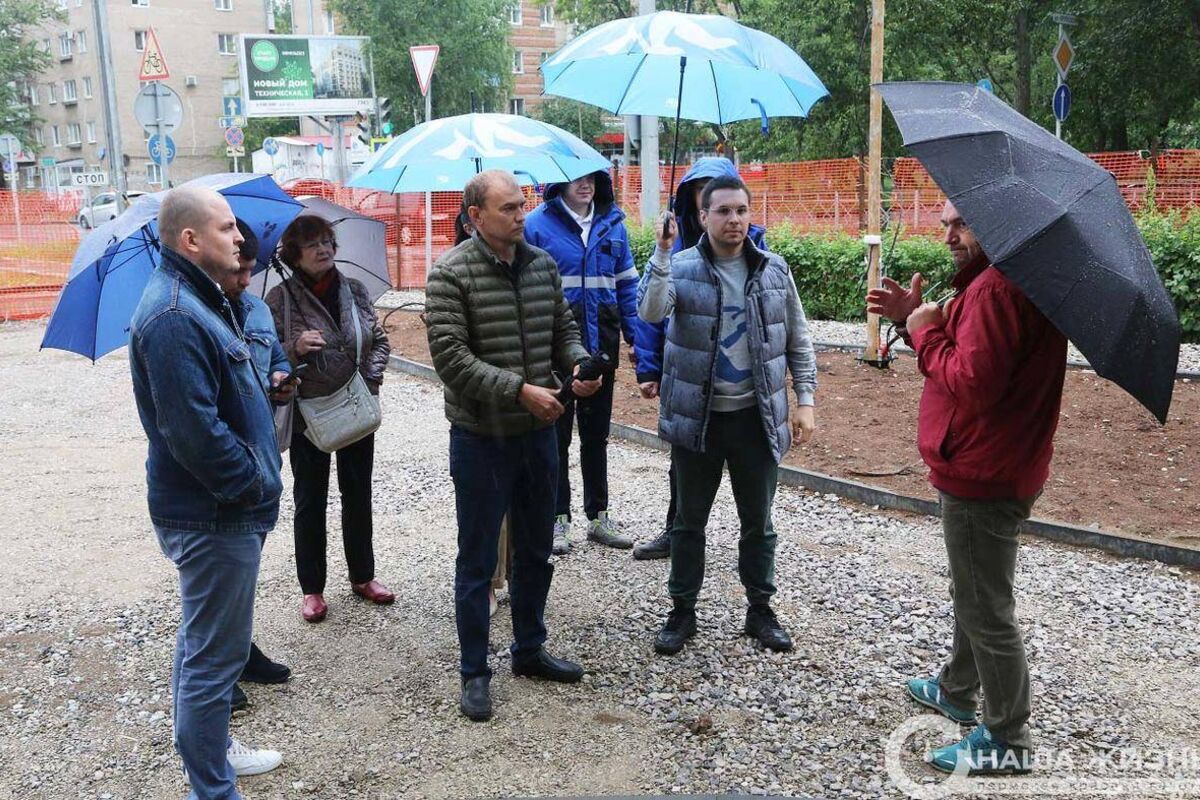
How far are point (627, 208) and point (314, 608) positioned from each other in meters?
17.1

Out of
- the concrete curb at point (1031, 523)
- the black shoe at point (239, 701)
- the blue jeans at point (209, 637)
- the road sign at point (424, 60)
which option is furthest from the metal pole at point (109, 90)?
the blue jeans at point (209, 637)

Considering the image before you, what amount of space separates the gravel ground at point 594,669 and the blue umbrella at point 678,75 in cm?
225

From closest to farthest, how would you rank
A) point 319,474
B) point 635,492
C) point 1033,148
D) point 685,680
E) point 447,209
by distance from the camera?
1. point 1033,148
2. point 685,680
3. point 319,474
4. point 635,492
5. point 447,209

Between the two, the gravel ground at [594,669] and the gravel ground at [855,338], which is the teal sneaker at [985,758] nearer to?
the gravel ground at [594,669]

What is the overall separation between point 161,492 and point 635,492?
3.99m

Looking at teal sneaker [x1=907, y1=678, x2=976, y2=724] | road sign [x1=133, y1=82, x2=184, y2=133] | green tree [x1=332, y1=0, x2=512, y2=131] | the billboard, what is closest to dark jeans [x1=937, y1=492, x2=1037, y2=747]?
teal sneaker [x1=907, y1=678, x2=976, y2=724]

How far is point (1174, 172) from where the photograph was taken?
14859mm

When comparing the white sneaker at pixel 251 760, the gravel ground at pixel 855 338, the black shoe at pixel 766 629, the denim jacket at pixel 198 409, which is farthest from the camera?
the gravel ground at pixel 855 338

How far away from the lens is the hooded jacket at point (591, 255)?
206 inches

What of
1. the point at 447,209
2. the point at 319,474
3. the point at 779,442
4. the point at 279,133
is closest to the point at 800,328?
the point at 779,442

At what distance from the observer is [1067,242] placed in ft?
8.61

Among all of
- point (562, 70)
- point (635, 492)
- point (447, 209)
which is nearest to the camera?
point (562, 70)

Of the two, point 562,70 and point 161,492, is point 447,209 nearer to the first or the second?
point 562,70

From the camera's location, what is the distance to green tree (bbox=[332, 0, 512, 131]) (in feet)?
135
